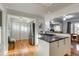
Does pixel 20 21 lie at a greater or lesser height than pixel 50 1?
lesser

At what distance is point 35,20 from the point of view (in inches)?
72.8

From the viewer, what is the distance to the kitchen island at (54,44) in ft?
5.84

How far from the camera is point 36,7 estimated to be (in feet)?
5.79

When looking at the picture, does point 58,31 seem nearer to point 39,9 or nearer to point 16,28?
point 39,9

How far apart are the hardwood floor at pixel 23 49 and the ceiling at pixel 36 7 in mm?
561

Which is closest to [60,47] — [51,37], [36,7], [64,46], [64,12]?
[64,46]

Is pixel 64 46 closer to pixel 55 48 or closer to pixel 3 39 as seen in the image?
pixel 55 48

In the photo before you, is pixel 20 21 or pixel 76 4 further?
pixel 20 21

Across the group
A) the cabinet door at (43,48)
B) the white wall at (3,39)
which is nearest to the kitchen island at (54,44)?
the cabinet door at (43,48)

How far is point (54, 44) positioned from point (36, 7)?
2.40 feet

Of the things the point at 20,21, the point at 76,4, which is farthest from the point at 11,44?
the point at 76,4

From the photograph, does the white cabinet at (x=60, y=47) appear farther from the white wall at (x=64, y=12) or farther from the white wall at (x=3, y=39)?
the white wall at (x=3, y=39)

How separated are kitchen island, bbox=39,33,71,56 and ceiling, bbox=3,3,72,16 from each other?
43 centimetres

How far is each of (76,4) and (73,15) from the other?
0.19 metres
